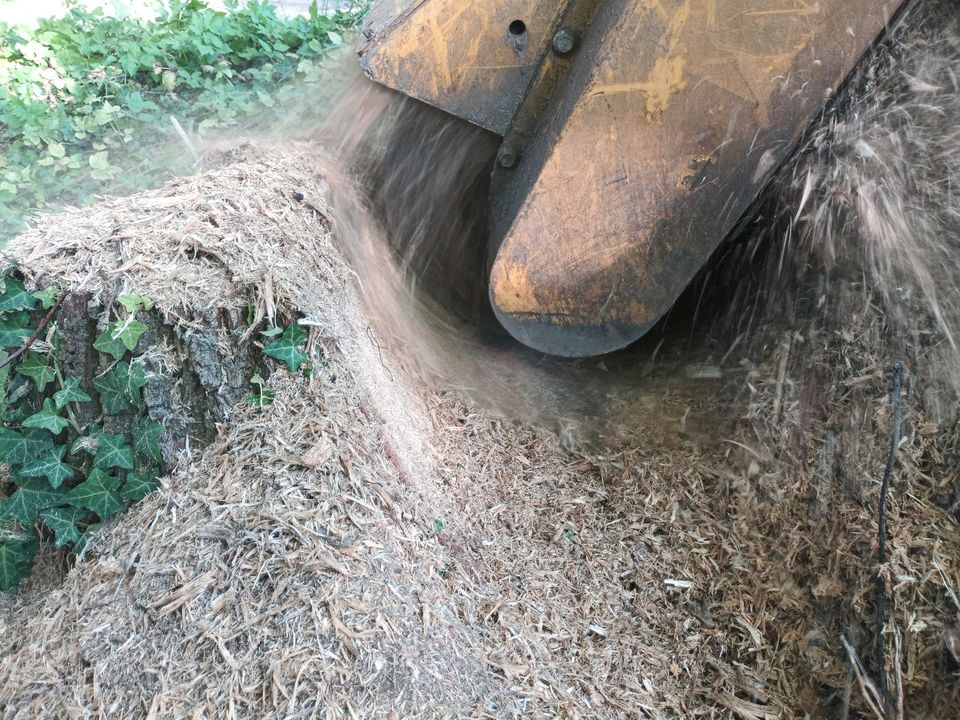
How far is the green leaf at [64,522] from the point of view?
2.23 meters

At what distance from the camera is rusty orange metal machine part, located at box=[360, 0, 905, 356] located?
2008 mm

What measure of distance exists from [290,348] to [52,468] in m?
0.84

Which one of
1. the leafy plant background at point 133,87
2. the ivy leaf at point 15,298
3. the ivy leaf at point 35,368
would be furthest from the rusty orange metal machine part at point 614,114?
the leafy plant background at point 133,87

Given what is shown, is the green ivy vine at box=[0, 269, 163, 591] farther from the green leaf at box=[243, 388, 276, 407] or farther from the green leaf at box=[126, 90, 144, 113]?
the green leaf at box=[126, 90, 144, 113]

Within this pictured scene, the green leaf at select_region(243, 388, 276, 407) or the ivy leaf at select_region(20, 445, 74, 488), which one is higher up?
the green leaf at select_region(243, 388, 276, 407)

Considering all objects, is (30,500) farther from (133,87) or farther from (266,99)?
(133,87)

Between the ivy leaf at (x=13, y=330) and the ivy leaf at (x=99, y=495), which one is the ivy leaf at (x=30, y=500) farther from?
the ivy leaf at (x=13, y=330)

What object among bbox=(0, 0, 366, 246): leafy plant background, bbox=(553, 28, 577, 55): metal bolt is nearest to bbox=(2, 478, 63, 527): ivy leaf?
bbox=(0, 0, 366, 246): leafy plant background

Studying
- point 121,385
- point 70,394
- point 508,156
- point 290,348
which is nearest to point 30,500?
point 70,394

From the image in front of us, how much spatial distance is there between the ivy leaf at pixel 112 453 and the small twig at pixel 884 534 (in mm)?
2158

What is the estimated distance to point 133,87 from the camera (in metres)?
4.13

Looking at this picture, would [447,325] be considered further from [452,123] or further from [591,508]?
[591,508]

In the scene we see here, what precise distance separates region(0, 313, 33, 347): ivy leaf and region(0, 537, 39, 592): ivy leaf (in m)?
0.62

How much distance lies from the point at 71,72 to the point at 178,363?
2896mm
